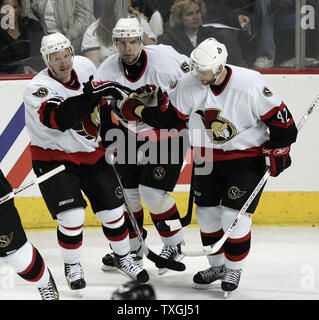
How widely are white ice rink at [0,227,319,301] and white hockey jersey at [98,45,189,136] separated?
2.38 feet

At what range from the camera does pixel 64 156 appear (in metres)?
3.67

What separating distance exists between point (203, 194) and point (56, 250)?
1.19m

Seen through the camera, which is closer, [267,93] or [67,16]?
[267,93]

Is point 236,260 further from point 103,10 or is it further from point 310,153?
point 103,10

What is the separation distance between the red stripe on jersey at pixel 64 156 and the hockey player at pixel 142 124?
182 mm

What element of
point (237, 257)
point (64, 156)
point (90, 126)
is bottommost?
point (237, 257)

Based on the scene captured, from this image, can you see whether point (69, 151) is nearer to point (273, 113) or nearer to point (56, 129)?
point (56, 129)

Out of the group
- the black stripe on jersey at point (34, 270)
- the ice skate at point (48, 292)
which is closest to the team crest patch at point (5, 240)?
the black stripe on jersey at point (34, 270)

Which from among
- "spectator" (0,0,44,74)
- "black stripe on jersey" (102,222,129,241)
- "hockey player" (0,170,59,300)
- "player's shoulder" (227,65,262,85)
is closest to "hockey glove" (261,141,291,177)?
"player's shoulder" (227,65,262,85)

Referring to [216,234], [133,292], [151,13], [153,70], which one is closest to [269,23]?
[151,13]

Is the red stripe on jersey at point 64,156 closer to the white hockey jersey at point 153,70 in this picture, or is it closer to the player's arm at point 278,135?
the white hockey jersey at point 153,70

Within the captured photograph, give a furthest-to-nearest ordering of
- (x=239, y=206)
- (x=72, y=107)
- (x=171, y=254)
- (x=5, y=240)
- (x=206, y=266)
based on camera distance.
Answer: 1. (x=206, y=266)
2. (x=171, y=254)
3. (x=239, y=206)
4. (x=72, y=107)
5. (x=5, y=240)

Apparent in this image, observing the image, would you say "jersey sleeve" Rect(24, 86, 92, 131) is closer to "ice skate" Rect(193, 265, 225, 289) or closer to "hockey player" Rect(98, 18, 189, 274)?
"hockey player" Rect(98, 18, 189, 274)

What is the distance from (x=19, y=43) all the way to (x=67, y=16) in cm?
31
